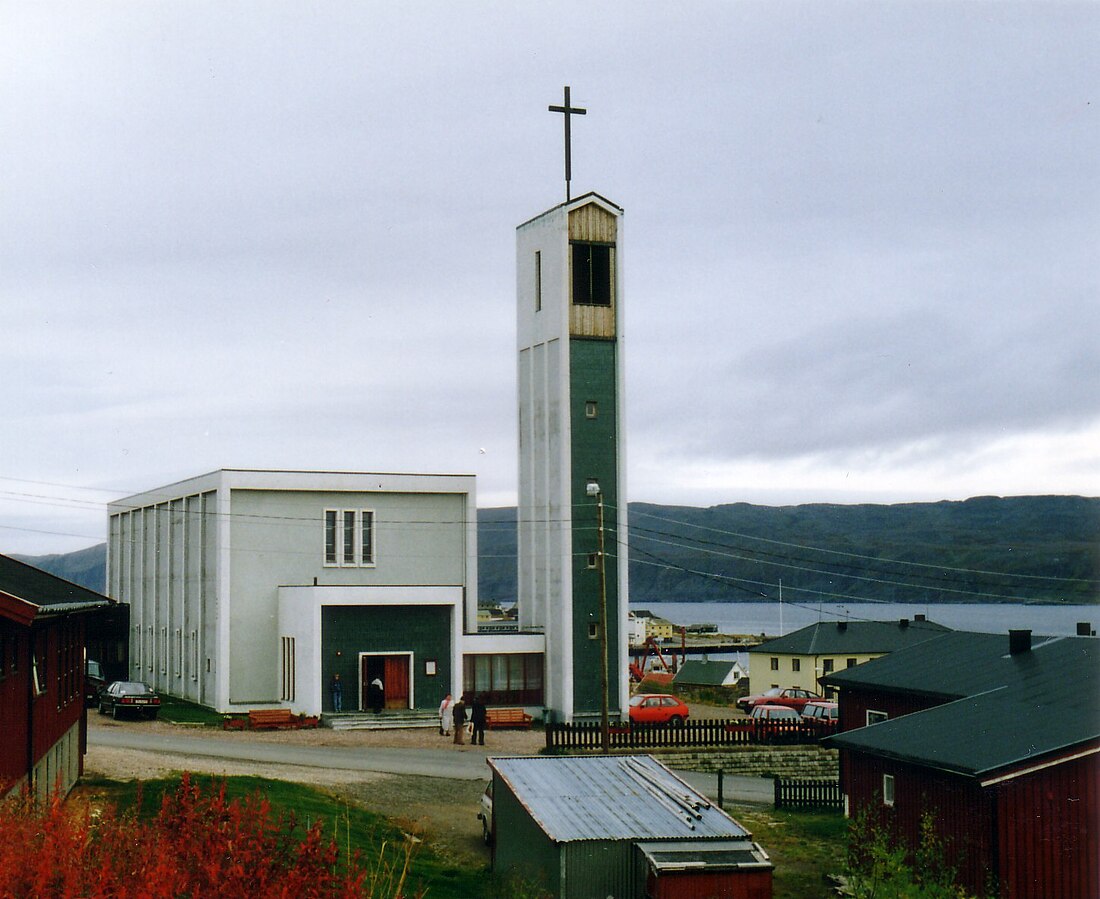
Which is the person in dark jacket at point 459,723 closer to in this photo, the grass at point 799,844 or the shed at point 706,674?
the grass at point 799,844

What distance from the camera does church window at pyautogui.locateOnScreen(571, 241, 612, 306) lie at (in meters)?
53.5

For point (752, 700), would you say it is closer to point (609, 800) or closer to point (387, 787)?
point (387, 787)

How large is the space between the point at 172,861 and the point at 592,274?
45.0 meters

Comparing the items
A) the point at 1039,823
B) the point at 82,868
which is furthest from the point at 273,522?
the point at 82,868

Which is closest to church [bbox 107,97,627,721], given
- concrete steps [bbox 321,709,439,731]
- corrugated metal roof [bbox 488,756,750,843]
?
concrete steps [bbox 321,709,439,731]

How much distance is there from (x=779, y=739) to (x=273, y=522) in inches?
908

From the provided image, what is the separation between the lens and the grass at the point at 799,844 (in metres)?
26.9

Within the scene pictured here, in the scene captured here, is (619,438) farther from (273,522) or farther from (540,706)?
(273,522)

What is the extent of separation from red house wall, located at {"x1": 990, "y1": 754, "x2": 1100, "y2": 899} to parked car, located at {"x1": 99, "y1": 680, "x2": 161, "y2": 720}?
3512cm

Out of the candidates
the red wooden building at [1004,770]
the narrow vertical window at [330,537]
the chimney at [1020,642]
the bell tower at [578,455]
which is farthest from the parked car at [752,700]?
the red wooden building at [1004,770]

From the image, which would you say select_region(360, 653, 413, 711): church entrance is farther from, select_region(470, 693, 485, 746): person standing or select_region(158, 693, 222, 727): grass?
select_region(470, 693, 485, 746): person standing

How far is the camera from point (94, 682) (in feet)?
187

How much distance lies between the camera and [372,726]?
164 ft

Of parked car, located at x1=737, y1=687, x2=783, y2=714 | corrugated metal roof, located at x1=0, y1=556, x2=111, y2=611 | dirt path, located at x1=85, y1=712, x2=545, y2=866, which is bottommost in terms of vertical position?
parked car, located at x1=737, y1=687, x2=783, y2=714
